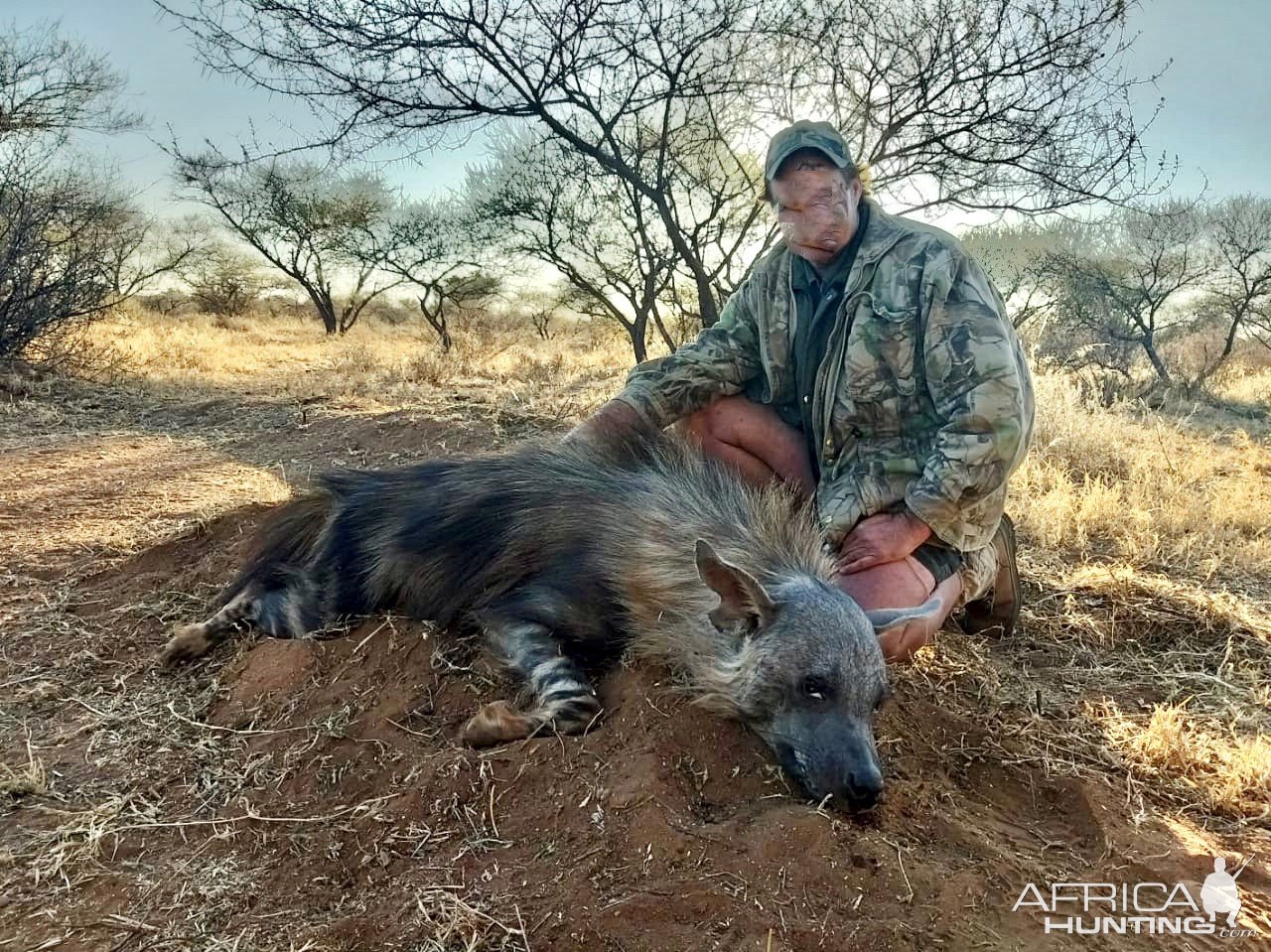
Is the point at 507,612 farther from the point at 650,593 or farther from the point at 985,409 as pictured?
the point at 985,409

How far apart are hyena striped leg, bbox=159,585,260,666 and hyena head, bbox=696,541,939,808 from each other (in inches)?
78.1

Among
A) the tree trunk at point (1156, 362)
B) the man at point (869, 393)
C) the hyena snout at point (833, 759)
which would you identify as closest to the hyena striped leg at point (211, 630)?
the man at point (869, 393)

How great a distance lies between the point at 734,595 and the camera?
2766mm

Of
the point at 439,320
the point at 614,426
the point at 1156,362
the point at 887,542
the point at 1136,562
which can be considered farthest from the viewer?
the point at 439,320

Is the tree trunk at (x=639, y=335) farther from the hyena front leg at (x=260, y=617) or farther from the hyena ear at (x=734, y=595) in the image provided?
the hyena ear at (x=734, y=595)

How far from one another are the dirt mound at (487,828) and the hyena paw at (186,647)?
0.52 feet

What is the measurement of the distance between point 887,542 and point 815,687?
884mm

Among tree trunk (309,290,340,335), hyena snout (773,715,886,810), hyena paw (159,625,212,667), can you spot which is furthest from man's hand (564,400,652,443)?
tree trunk (309,290,340,335)

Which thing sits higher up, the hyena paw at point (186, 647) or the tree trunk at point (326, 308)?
the tree trunk at point (326, 308)

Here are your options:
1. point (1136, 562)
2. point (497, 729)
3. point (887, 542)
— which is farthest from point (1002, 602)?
point (497, 729)

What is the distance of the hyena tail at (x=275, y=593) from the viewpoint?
11.8 feet

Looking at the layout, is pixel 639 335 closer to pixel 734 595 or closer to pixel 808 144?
pixel 808 144

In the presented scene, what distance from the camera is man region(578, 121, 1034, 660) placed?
3.32 metres

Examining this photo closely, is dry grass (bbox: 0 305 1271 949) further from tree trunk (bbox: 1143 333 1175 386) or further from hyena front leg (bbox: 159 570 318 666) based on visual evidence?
tree trunk (bbox: 1143 333 1175 386)
